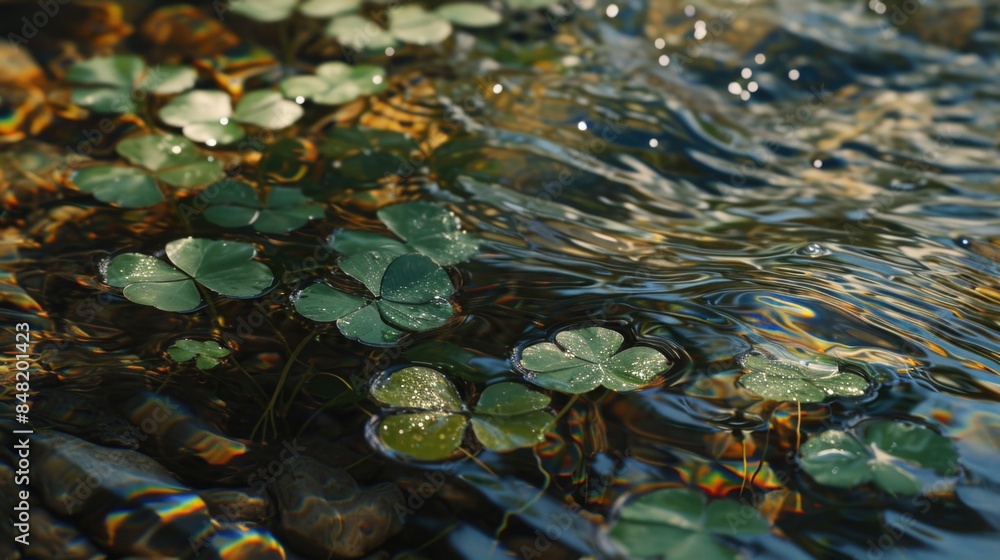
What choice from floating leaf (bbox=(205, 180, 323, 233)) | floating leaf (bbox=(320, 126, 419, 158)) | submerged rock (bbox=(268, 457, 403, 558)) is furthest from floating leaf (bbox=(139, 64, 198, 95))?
submerged rock (bbox=(268, 457, 403, 558))

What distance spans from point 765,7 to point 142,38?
7.01 ft

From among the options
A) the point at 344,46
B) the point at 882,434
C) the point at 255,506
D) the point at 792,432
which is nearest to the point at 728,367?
the point at 792,432

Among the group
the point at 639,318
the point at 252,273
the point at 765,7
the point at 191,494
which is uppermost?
the point at 765,7

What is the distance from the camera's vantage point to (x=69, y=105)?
2.27m

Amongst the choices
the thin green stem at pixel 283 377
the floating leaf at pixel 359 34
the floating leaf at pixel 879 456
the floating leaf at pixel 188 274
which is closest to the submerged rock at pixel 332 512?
the thin green stem at pixel 283 377

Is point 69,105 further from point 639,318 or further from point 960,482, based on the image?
point 960,482

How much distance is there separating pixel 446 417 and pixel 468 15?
1821 mm

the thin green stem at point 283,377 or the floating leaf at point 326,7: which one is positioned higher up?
the floating leaf at point 326,7

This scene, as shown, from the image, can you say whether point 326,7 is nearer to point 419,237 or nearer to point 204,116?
point 204,116

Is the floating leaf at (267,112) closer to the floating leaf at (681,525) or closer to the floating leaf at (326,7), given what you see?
the floating leaf at (326,7)

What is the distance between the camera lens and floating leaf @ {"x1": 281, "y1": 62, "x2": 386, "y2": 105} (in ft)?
7.48

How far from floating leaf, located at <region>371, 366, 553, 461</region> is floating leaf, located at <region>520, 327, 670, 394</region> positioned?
0.16 ft

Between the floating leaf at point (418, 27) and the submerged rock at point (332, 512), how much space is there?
66.3 inches

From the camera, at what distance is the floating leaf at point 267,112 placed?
2.13m
